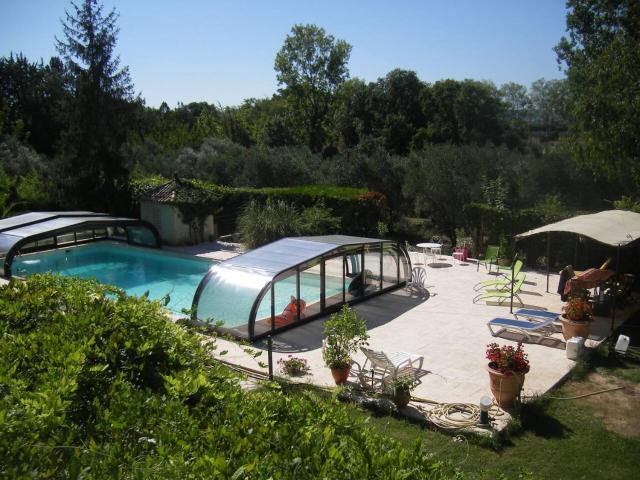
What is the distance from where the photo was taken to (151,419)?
129 inches

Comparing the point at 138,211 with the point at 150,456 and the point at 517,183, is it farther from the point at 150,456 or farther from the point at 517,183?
the point at 150,456

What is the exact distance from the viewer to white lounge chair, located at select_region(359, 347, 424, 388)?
28.1 ft

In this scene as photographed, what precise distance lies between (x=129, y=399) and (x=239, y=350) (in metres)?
7.10

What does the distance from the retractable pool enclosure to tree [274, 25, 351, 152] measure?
27.5m

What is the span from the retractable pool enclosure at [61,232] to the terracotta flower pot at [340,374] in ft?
39.5

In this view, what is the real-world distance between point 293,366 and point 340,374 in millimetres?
935

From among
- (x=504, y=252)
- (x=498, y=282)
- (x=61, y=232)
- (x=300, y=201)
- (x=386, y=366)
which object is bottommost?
(x=386, y=366)

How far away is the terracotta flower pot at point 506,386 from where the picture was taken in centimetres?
786

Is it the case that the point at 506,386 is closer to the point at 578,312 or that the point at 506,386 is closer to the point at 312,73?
the point at 578,312

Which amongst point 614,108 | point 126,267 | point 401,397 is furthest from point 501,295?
point 126,267

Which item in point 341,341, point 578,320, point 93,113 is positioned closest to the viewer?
point 341,341

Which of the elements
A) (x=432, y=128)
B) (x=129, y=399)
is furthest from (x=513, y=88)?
(x=129, y=399)

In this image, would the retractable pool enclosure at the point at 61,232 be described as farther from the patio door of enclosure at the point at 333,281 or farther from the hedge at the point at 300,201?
the patio door of enclosure at the point at 333,281

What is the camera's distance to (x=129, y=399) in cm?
349
